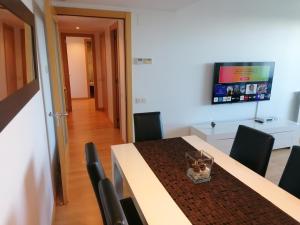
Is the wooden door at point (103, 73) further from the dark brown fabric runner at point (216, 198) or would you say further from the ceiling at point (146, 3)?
the dark brown fabric runner at point (216, 198)

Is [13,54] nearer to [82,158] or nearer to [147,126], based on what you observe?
[147,126]

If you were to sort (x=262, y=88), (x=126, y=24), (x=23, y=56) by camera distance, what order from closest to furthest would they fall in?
(x=23, y=56) < (x=126, y=24) < (x=262, y=88)

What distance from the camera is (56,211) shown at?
94.4 inches

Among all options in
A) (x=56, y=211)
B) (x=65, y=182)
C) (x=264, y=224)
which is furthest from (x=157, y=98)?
(x=264, y=224)

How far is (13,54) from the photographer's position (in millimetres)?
1148

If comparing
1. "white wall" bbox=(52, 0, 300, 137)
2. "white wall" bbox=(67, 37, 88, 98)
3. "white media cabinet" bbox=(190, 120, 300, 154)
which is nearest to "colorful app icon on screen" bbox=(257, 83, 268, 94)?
"white wall" bbox=(52, 0, 300, 137)

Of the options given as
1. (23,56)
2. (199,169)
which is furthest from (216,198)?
Answer: (23,56)

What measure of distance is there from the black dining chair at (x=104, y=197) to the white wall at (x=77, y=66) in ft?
23.4

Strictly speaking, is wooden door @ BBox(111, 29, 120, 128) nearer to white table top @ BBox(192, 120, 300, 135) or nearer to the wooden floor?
the wooden floor

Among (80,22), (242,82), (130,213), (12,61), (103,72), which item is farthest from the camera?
(103,72)

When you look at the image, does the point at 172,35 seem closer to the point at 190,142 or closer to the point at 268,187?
the point at 190,142

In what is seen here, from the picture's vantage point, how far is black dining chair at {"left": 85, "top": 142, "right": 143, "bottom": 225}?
3.20ft

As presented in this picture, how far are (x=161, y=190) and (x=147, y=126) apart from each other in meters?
1.15

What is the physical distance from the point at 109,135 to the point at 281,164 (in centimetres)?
303
